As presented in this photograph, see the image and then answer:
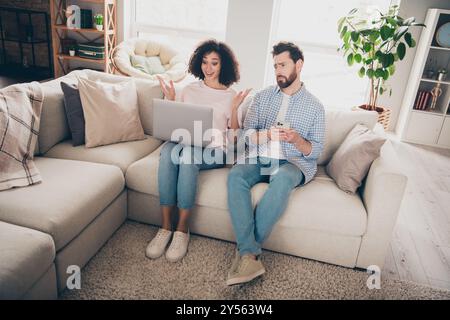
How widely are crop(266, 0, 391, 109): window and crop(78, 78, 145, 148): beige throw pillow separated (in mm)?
2636

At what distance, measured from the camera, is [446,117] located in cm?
389

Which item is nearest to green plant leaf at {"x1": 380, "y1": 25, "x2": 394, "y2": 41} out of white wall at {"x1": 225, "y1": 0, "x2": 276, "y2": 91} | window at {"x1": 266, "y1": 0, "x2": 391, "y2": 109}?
window at {"x1": 266, "y1": 0, "x2": 391, "y2": 109}

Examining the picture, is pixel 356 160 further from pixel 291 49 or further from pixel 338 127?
pixel 291 49

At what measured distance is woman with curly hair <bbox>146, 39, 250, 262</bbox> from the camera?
1.81 meters

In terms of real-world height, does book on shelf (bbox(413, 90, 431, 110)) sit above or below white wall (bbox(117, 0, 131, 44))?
Result: below

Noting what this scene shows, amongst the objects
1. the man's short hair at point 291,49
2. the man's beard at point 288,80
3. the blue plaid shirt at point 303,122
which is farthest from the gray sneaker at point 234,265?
the man's short hair at point 291,49

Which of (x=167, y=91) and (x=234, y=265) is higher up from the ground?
(x=167, y=91)

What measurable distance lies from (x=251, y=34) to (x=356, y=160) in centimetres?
276

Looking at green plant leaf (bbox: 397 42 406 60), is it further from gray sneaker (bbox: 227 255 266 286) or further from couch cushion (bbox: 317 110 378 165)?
gray sneaker (bbox: 227 255 266 286)

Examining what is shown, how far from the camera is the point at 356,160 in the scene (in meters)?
1.82

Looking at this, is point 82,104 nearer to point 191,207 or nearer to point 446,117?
point 191,207

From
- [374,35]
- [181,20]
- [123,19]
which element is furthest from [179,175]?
[123,19]

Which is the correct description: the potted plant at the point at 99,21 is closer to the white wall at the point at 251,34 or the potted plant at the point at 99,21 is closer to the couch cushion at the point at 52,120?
the white wall at the point at 251,34

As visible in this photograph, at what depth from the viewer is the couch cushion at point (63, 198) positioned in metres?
1.42
